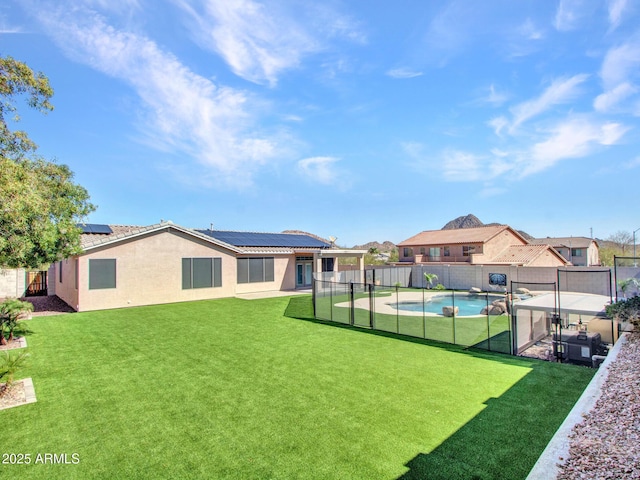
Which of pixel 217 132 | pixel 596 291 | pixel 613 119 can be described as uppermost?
pixel 217 132

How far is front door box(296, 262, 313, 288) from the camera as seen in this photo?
83.4 feet

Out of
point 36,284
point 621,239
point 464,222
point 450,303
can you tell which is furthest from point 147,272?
point 464,222

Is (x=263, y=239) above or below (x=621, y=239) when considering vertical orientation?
below

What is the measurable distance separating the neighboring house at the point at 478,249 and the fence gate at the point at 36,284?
30827 millimetres

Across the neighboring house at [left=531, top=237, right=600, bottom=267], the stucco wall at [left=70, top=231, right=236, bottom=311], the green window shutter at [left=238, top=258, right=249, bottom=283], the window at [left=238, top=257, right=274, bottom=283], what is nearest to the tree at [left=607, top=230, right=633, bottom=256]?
the neighboring house at [left=531, top=237, right=600, bottom=267]

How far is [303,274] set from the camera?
25.8 m

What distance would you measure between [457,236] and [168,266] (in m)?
29.4

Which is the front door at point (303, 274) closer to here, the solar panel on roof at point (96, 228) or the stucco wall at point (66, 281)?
the solar panel on roof at point (96, 228)

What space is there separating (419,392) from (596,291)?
69.5 ft

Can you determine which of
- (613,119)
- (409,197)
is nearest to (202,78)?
(613,119)

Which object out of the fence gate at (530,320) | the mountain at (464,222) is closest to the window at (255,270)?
the fence gate at (530,320)

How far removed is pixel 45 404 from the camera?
581 centimetres

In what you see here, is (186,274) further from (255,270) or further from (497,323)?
(497,323)

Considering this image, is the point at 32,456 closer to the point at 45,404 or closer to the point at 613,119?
the point at 45,404
